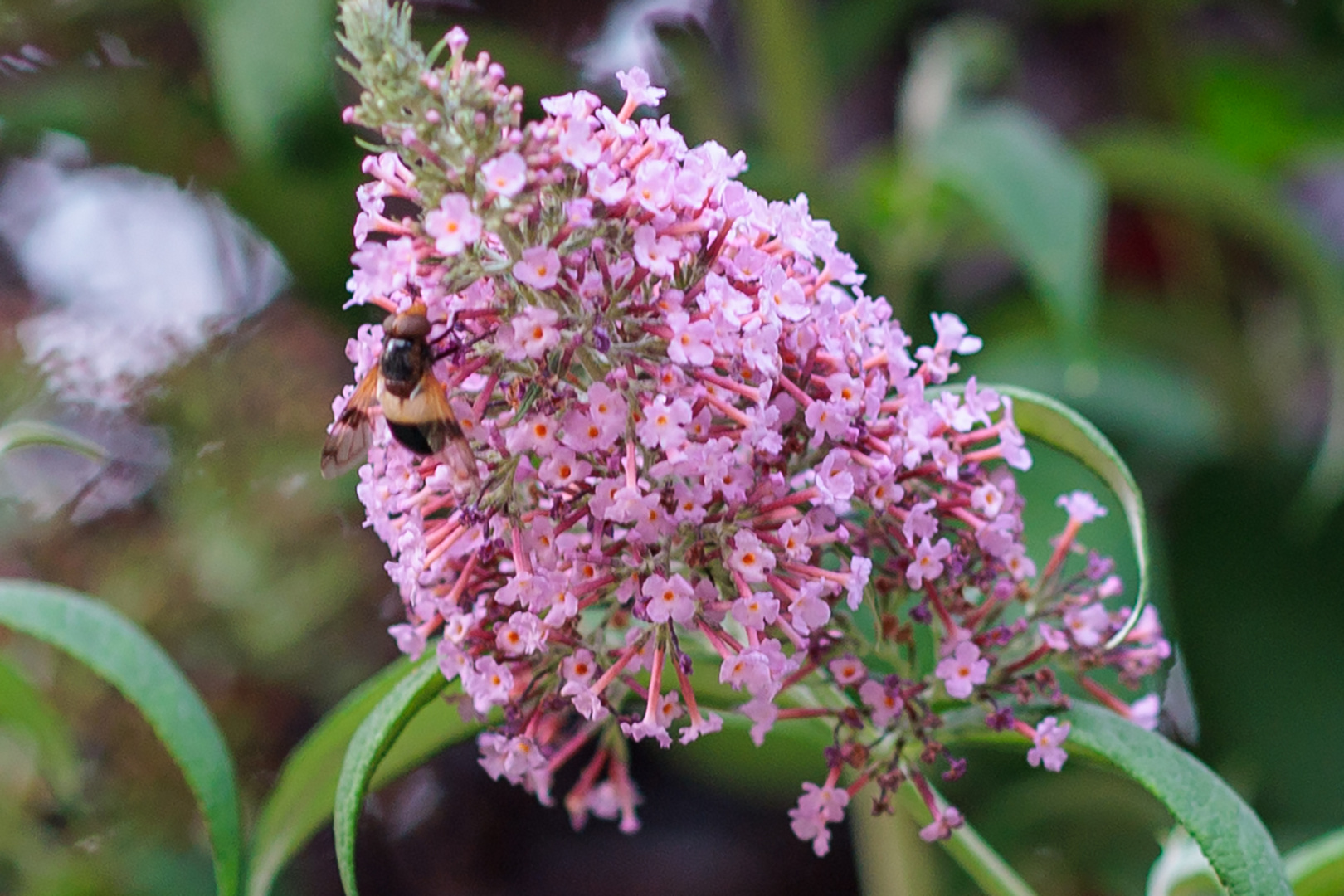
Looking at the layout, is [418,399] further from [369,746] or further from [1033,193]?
[1033,193]

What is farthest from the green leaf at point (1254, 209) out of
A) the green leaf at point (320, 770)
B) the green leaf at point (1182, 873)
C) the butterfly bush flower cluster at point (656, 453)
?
the green leaf at point (320, 770)

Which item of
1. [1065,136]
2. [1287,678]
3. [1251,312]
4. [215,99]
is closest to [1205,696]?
[1287,678]

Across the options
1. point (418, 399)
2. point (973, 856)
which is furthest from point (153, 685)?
point (973, 856)

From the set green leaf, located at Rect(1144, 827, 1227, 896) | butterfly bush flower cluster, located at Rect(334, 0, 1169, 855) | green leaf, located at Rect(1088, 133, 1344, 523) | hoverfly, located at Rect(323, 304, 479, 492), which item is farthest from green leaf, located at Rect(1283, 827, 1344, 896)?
green leaf, located at Rect(1088, 133, 1344, 523)

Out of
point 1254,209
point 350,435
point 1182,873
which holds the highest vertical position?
point 350,435

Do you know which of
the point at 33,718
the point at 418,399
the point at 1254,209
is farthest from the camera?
the point at 1254,209

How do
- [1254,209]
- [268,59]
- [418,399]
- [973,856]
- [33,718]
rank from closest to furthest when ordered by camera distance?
[418,399] → [973,856] → [33,718] → [268,59] → [1254,209]
